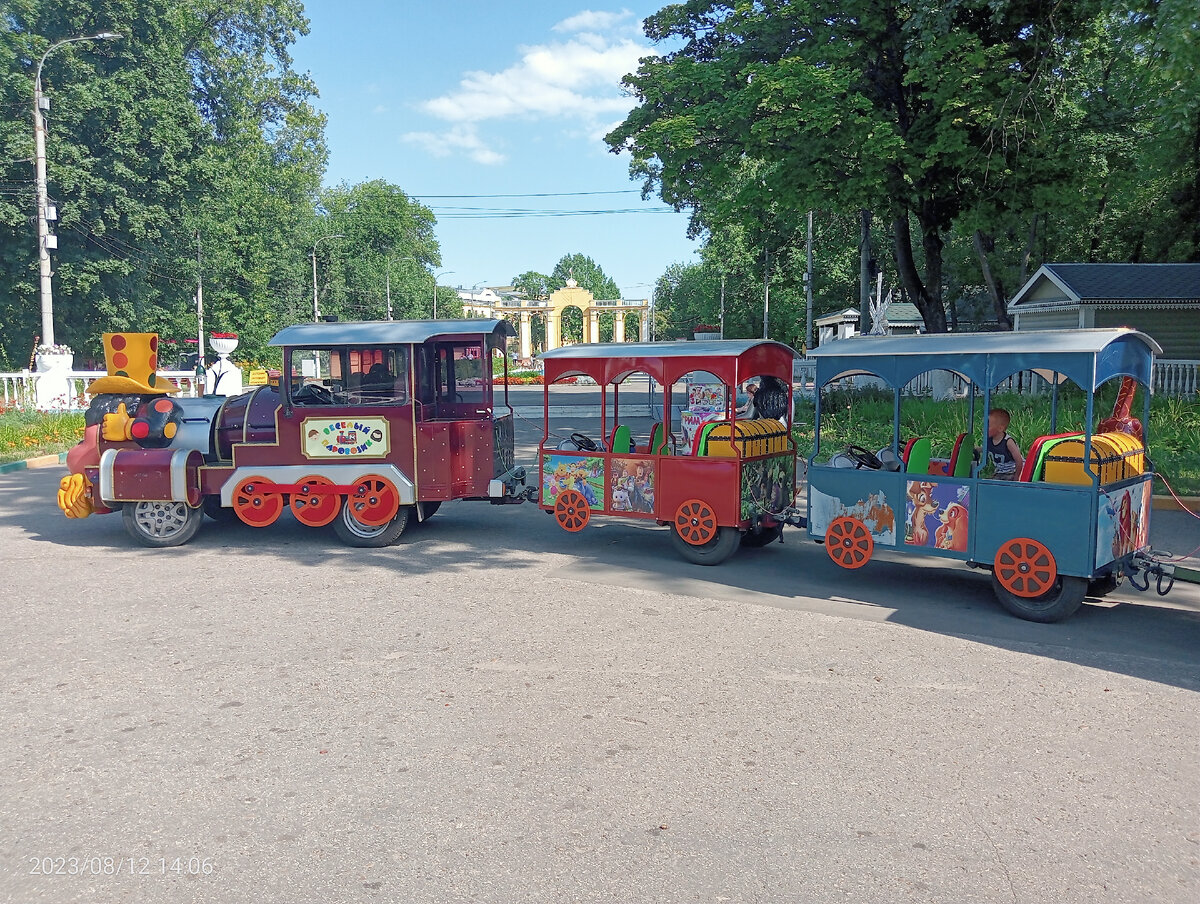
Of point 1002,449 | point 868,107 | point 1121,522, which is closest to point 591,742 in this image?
point 1121,522

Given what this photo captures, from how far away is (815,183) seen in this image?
1683 centimetres

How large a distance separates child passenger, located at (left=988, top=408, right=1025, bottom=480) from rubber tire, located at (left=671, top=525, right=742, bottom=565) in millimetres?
2516

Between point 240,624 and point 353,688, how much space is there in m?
1.92

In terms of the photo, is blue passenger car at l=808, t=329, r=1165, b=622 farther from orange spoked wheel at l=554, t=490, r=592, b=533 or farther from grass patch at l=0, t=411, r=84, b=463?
grass patch at l=0, t=411, r=84, b=463

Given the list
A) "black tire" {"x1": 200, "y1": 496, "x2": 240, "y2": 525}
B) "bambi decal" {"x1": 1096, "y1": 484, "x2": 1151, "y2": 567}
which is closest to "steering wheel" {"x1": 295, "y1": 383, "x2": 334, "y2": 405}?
"black tire" {"x1": 200, "y1": 496, "x2": 240, "y2": 525}

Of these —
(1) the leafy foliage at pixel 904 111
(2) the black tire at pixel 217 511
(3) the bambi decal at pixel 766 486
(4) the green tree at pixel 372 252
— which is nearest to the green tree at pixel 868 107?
(1) the leafy foliage at pixel 904 111

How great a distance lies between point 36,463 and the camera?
17.4 m

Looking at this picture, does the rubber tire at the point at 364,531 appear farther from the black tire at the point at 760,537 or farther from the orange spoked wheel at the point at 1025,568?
the orange spoked wheel at the point at 1025,568

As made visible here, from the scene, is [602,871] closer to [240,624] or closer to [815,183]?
[240,624]

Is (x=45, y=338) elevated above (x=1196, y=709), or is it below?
above

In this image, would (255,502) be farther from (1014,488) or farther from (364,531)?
(1014,488)

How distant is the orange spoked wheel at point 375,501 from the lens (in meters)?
10.0

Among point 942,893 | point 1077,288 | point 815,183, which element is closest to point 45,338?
point 815,183

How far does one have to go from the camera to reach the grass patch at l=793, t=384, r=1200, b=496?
43.0 feet
